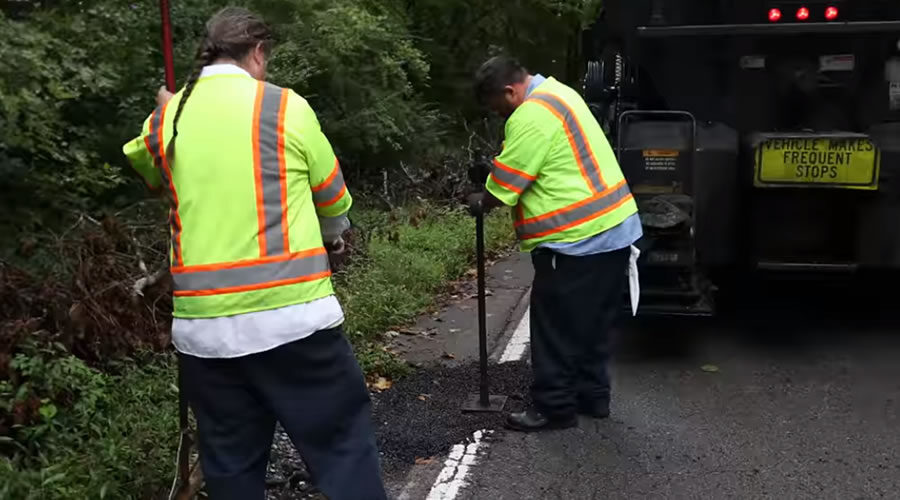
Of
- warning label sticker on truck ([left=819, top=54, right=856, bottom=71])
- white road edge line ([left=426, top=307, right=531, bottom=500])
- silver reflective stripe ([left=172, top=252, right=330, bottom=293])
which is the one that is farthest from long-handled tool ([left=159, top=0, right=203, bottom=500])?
warning label sticker on truck ([left=819, top=54, right=856, bottom=71])

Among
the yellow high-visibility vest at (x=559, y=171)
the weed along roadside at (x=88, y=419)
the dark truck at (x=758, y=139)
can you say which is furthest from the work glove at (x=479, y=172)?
the weed along roadside at (x=88, y=419)

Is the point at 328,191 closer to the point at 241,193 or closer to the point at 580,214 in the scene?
the point at 241,193

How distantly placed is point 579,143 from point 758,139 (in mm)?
1695

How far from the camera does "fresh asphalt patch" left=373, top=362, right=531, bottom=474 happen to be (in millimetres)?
4898

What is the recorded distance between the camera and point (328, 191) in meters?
3.24

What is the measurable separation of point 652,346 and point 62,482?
12.2 feet

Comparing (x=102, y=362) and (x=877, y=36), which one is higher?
(x=877, y=36)

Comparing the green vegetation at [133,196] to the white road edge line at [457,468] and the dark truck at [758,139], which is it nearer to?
the white road edge line at [457,468]

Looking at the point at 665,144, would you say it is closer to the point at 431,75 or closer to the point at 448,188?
the point at 448,188

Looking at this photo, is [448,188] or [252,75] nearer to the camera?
[252,75]

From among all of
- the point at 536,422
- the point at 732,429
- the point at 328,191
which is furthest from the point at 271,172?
the point at 732,429

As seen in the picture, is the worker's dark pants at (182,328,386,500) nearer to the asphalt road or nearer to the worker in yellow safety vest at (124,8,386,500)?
the worker in yellow safety vest at (124,8,386,500)

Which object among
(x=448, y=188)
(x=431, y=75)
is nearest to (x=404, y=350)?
(x=448, y=188)

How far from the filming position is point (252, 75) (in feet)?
10.5
